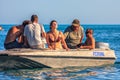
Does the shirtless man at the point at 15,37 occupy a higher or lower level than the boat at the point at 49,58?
higher

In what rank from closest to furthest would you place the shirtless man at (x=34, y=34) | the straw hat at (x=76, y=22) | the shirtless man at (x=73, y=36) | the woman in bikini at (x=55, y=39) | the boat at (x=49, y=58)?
the boat at (x=49, y=58)
the shirtless man at (x=34, y=34)
the woman in bikini at (x=55, y=39)
the straw hat at (x=76, y=22)
the shirtless man at (x=73, y=36)

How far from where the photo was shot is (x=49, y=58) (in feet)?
47.9

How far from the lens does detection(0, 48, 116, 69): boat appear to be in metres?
14.3

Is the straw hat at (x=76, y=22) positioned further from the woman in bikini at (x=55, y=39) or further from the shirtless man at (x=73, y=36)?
the woman in bikini at (x=55, y=39)

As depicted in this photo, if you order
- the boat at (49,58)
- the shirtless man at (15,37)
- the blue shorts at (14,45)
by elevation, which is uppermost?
the shirtless man at (15,37)

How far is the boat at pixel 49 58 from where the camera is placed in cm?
1426

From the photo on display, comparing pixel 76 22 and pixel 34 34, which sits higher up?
pixel 76 22

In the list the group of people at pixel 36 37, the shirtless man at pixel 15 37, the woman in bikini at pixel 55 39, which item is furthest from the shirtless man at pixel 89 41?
the shirtless man at pixel 15 37

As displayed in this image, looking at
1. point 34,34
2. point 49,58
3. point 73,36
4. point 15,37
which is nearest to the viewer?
point 49,58

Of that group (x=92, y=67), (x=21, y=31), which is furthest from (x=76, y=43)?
(x=21, y=31)

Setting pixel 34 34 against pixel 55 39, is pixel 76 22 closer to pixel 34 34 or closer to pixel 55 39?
pixel 55 39

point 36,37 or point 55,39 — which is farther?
point 55,39

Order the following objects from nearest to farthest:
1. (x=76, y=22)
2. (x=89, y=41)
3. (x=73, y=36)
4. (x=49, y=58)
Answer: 1. (x=49, y=58)
2. (x=76, y=22)
3. (x=89, y=41)
4. (x=73, y=36)

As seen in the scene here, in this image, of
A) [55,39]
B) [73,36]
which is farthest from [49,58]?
[73,36]
